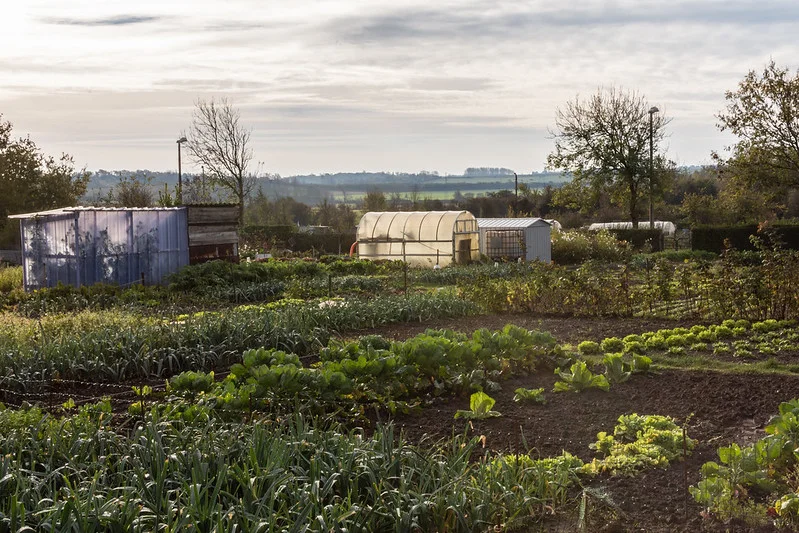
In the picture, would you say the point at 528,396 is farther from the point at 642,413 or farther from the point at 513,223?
the point at 513,223

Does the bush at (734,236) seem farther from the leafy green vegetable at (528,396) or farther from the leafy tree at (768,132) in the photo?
the leafy green vegetable at (528,396)

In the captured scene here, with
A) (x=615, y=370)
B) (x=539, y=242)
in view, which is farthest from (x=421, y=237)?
(x=615, y=370)

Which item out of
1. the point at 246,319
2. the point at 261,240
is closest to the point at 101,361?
the point at 246,319

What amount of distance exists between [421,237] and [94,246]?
11609mm

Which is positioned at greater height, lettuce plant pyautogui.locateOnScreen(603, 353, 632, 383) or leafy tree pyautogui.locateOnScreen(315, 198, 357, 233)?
leafy tree pyautogui.locateOnScreen(315, 198, 357, 233)

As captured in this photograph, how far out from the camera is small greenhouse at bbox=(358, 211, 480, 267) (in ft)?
88.4

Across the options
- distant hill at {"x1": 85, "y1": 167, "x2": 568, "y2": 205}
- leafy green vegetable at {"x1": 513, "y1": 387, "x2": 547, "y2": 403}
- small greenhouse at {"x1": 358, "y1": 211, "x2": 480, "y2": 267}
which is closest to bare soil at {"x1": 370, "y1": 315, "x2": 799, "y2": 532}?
leafy green vegetable at {"x1": 513, "y1": 387, "x2": 547, "y2": 403}

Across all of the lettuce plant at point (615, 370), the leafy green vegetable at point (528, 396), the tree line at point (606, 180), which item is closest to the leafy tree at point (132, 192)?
the tree line at point (606, 180)

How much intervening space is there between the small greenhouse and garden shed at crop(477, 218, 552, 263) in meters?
0.95

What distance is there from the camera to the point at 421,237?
89.9 feet

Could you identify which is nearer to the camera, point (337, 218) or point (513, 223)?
point (513, 223)

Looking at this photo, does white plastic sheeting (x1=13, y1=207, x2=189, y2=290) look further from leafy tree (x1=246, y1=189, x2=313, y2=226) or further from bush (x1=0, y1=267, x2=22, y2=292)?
leafy tree (x1=246, y1=189, x2=313, y2=226)

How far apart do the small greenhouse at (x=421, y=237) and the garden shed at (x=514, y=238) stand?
0.95 meters

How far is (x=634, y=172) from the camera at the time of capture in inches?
1528
